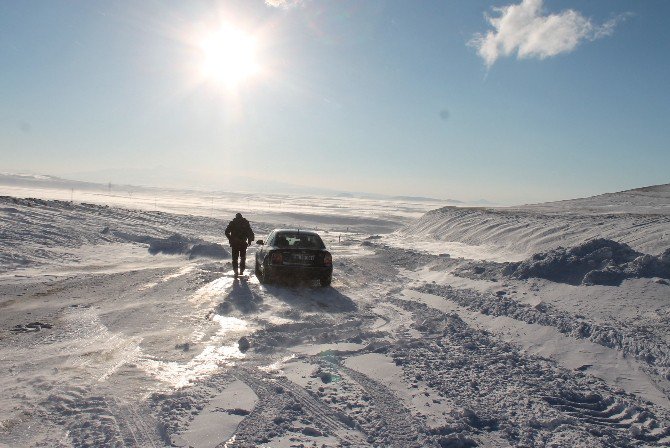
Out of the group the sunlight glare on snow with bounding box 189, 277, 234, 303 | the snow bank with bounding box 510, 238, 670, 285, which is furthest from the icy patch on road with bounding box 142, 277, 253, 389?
the snow bank with bounding box 510, 238, 670, 285

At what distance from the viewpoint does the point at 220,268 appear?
14.9 m

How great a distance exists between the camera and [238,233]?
43.6 ft

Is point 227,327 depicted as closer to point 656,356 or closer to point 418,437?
point 418,437

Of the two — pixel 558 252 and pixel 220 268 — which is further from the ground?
pixel 558 252

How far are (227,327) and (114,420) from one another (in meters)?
3.39

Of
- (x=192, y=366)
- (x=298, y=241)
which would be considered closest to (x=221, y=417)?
(x=192, y=366)

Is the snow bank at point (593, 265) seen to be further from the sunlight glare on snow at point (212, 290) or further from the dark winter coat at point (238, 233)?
the dark winter coat at point (238, 233)

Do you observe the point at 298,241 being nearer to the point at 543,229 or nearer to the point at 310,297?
the point at 310,297

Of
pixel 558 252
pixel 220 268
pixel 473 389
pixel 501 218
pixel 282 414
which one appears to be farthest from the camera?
pixel 501 218

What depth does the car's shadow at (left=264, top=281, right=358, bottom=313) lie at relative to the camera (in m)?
9.30

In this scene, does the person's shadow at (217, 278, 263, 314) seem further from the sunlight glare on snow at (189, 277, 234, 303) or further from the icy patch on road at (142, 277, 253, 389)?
the icy patch on road at (142, 277, 253, 389)

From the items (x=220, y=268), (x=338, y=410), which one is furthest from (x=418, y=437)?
(x=220, y=268)

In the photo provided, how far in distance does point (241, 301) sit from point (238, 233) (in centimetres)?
392

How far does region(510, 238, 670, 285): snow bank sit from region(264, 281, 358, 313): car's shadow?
4.12 meters
